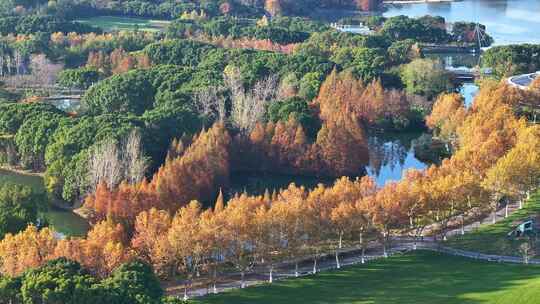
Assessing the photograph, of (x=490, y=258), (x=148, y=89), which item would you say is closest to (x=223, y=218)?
(x=490, y=258)

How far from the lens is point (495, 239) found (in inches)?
1714

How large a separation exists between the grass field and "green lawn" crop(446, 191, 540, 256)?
70653 mm

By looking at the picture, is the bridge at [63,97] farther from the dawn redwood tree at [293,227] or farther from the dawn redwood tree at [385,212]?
the dawn redwood tree at [385,212]

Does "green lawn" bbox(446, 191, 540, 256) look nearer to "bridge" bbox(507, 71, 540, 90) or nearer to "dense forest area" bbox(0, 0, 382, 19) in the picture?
"bridge" bbox(507, 71, 540, 90)

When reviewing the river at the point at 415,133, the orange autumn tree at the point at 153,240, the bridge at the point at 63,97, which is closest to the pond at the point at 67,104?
the river at the point at 415,133

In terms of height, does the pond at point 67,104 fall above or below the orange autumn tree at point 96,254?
below

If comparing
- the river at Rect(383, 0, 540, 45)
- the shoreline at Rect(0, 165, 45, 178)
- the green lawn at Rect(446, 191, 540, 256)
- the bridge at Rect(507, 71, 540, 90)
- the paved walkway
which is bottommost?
the shoreline at Rect(0, 165, 45, 178)

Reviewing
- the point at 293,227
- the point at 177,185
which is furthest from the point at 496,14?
the point at 293,227

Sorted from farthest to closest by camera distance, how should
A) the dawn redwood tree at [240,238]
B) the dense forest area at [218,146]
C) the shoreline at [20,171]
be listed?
1. the shoreline at [20,171]
2. the dawn redwood tree at [240,238]
3. the dense forest area at [218,146]

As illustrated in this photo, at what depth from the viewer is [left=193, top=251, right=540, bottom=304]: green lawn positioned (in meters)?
35.6

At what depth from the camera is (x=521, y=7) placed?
15188 cm

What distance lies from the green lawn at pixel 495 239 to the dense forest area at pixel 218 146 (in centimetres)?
130

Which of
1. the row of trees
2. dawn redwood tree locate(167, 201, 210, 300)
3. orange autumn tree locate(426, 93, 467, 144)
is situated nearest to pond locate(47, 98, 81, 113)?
the row of trees

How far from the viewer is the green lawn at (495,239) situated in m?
42.5
